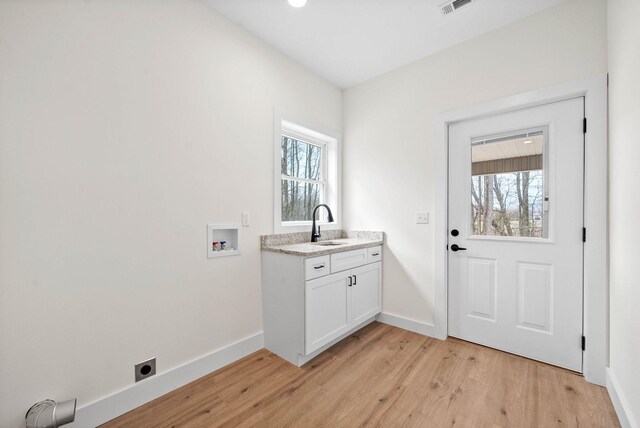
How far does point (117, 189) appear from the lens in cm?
159

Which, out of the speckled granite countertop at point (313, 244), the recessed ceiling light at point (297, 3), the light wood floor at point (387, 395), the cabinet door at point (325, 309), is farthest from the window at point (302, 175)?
the light wood floor at point (387, 395)

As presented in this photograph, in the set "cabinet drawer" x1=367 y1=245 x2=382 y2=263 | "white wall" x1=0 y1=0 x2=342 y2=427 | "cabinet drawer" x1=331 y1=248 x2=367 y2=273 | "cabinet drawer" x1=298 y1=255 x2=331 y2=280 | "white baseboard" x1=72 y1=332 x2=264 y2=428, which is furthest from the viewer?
"cabinet drawer" x1=367 y1=245 x2=382 y2=263

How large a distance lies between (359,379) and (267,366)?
2.27ft

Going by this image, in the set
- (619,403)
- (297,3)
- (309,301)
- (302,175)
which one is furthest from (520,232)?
(297,3)

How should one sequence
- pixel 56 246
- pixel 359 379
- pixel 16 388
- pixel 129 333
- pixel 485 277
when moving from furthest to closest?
pixel 485 277, pixel 359 379, pixel 129 333, pixel 56 246, pixel 16 388

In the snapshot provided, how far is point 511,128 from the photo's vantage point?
2199mm

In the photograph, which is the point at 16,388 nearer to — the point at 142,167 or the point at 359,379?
the point at 142,167

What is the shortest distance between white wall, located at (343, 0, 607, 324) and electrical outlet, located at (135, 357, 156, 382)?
209 centimetres

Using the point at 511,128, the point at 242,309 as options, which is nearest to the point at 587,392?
the point at 511,128

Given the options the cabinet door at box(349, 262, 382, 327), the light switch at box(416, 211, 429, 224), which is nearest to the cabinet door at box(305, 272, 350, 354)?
the cabinet door at box(349, 262, 382, 327)

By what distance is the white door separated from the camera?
197cm

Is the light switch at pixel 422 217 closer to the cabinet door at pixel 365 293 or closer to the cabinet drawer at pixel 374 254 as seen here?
the cabinet drawer at pixel 374 254

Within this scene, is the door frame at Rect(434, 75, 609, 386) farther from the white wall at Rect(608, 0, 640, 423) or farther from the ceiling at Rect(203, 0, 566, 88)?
the ceiling at Rect(203, 0, 566, 88)

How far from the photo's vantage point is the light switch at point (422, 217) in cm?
259
